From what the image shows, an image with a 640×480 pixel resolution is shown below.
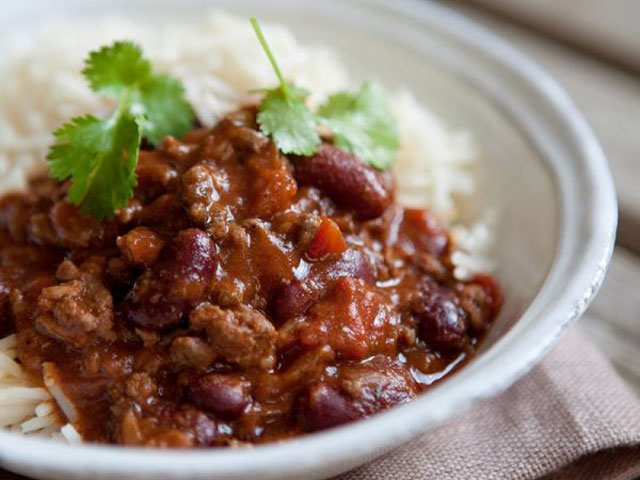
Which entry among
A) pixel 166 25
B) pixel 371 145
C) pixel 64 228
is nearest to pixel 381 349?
pixel 371 145

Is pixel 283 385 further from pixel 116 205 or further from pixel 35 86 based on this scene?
pixel 35 86

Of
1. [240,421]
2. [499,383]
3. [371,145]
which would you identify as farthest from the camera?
[371,145]

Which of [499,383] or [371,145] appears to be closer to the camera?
[499,383]

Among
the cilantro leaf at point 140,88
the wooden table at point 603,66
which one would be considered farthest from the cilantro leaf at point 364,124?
the wooden table at point 603,66

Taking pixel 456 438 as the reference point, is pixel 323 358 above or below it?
above

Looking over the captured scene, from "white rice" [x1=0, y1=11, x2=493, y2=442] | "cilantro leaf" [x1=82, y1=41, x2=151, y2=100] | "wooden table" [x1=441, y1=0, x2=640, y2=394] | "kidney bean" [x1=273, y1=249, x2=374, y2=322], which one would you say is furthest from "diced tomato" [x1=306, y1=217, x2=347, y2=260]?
"wooden table" [x1=441, y1=0, x2=640, y2=394]

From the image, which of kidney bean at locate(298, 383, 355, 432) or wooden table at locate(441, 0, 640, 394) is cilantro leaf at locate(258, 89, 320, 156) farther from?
wooden table at locate(441, 0, 640, 394)

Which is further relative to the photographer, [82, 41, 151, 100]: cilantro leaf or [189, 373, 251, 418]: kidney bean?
[82, 41, 151, 100]: cilantro leaf
